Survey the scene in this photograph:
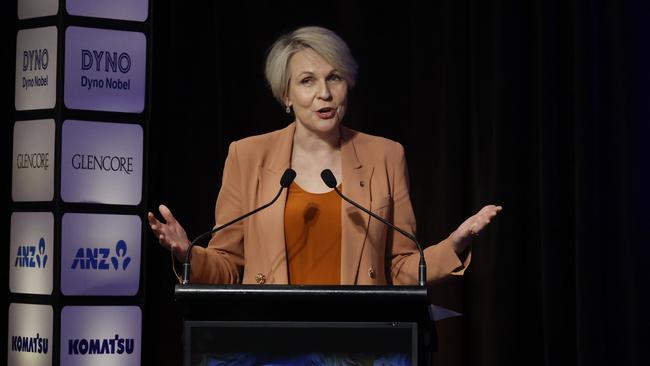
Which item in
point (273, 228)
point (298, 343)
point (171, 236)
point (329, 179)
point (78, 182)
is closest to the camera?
point (298, 343)

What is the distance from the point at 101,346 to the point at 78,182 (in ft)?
2.49

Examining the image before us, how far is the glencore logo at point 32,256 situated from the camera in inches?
181

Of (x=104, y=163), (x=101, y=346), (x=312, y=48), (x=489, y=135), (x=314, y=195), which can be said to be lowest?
(x=101, y=346)

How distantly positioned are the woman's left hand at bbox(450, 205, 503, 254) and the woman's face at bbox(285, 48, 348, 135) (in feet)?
2.10

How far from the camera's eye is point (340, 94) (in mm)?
3029

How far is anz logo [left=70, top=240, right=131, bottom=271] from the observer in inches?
181

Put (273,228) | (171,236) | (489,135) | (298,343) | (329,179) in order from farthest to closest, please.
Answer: (489,135) < (273,228) < (329,179) < (171,236) < (298,343)

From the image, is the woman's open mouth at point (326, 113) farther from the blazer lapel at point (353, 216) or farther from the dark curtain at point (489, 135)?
the dark curtain at point (489, 135)

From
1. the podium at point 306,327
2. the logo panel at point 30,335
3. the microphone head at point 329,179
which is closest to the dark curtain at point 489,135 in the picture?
the logo panel at point 30,335

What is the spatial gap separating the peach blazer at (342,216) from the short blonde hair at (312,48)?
0.56 ft

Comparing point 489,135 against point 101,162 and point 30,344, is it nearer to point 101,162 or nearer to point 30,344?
point 101,162

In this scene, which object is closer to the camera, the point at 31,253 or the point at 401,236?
the point at 401,236

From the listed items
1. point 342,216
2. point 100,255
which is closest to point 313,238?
point 342,216

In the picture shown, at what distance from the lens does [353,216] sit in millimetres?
2908
